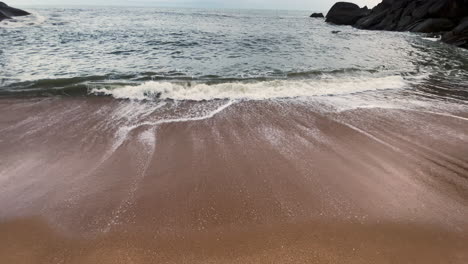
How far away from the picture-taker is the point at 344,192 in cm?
404

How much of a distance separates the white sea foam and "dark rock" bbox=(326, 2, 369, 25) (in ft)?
161

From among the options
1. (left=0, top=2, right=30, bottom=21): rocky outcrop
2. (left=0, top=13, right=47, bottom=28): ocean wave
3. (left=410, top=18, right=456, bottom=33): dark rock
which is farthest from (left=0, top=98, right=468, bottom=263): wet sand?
(left=0, top=2, right=30, bottom=21): rocky outcrop

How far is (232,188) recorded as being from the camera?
4.17m

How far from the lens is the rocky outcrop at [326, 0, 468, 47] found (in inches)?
1021

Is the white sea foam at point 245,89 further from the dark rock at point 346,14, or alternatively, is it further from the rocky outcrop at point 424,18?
the dark rock at point 346,14

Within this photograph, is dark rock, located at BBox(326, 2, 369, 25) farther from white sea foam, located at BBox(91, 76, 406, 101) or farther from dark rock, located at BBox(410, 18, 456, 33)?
Result: white sea foam, located at BBox(91, 76, 406, 101)

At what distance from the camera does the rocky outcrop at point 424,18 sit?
2592 cm

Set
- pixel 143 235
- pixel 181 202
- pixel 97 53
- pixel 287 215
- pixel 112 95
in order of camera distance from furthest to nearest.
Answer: pixel 97 53, pixel 112 95, pixel 181 202, pixel 287 215, pixel 143 235

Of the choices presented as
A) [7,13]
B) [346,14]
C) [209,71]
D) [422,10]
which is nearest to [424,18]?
[422,10]

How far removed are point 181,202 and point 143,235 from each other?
0.71 m

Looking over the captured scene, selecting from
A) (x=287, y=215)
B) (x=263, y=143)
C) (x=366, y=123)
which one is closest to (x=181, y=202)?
(x=287, y=215)

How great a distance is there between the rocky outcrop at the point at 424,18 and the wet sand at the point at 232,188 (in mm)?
24807

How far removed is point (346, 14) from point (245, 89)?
5461 centimetres

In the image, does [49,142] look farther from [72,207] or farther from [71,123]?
[72,207]
